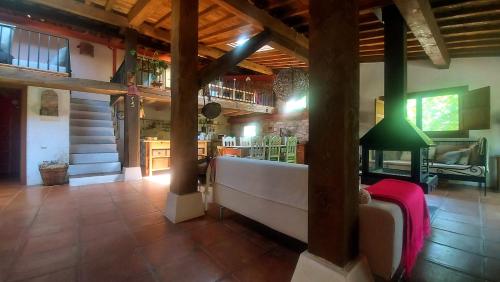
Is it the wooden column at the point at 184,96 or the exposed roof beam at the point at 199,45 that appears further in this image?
the exposed roof beam at the point at 199,45

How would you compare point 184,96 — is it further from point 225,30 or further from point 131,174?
point 131,174

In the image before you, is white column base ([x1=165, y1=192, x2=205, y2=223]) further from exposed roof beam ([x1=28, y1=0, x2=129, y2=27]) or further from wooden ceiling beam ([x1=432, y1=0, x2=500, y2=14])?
exposed roof beam ([x1=28, y1=0, x2=129, y2=27])

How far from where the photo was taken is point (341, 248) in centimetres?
111

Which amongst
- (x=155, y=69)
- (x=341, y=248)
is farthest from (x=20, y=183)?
(x=341, y=248)

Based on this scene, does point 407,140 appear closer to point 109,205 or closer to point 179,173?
point 179,173

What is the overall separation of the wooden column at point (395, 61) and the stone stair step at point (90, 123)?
22.4ft

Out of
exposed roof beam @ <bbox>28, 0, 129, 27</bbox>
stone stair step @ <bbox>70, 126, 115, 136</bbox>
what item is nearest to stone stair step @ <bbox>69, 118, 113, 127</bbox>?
stone stair step @ <bbox>70, 126, 115, 136</bbox>

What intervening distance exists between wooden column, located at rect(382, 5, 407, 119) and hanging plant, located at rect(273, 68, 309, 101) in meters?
1.18

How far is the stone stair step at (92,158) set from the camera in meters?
4.92

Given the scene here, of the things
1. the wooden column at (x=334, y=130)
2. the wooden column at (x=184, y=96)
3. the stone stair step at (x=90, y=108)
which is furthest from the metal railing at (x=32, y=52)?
the wooden column at (x=334, y=130)

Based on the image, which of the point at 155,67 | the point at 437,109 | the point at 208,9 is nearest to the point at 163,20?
the point at 208,9

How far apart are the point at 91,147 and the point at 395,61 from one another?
643 cm

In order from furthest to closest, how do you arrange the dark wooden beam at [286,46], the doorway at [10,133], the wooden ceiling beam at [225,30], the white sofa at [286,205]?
the doorway at [10,133]
the wooden ceiling beam at [225,30]
the dark wooden beam at [286,46]
the white sofa at [286,205]

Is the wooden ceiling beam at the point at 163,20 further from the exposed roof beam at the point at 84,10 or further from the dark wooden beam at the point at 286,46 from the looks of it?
the dark wooden beam at the point at 286,46
